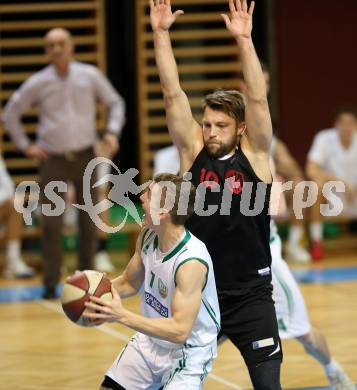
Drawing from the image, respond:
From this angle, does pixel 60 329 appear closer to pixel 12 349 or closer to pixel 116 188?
pixel 12 349

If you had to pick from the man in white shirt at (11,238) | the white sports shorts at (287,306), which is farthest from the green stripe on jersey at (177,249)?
the man in white shirt at (11,238)

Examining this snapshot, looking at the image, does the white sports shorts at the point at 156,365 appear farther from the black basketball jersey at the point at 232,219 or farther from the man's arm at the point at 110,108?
the man's arm at the point at 110,108

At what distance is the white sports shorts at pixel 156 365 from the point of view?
14.5 feet

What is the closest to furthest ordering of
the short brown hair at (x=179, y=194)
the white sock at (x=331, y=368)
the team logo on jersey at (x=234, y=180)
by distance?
the short brown hair at (x=179, y=194) → the team logo on jersey at (x=234, y=180) → the white sock at (x=331, y=368)

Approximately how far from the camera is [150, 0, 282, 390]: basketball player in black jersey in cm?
473

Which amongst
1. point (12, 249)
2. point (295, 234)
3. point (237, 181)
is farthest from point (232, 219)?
point (295, 234)

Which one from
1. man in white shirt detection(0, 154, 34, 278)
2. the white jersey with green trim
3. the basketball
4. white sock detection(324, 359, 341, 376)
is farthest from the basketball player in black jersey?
man in white shirt detection(0, 154, 34, 278)

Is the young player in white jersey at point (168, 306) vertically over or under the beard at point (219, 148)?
under

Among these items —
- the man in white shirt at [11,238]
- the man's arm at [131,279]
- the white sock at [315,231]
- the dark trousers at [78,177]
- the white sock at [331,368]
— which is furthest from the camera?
the white sock at [315,231]

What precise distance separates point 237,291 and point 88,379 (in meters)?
1.77

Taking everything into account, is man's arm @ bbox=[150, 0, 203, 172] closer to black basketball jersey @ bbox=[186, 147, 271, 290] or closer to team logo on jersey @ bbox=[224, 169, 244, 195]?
black basketball jersey @ bbox=[186, 147, 271, 290]

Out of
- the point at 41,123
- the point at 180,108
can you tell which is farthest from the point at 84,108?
the point at 180,108

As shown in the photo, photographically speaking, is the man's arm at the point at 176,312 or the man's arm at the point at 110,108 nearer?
the man's arm at the point at 176,312

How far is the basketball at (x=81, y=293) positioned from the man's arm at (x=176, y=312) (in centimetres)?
4
